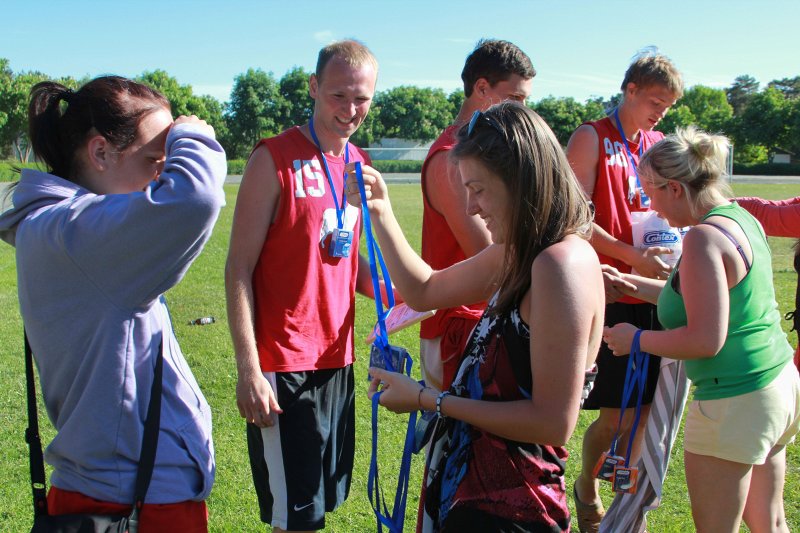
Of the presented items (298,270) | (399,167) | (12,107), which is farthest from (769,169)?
(12,107)

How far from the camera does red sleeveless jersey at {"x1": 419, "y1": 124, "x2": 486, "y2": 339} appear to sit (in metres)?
3.09

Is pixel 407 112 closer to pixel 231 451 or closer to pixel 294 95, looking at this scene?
pixel 294 95

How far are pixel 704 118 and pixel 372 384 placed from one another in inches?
3789

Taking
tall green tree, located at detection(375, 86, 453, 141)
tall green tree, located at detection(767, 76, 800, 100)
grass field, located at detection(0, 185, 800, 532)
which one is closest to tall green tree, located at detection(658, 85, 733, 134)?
tall green tree, located at detection(767, 76, 800, 100)

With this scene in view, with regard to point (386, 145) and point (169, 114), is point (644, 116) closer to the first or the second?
point (169, 114)

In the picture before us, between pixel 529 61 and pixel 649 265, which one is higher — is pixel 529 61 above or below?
above

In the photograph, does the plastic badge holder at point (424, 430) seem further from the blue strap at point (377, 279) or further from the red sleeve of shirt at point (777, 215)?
the red sleeve of shirt at point (777, 215)

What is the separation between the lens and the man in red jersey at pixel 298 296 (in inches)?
112

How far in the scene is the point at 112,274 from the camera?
67.9 inches

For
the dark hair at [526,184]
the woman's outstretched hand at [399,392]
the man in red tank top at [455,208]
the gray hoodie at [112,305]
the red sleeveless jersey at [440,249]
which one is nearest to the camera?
the gray hoodie at [112,305]

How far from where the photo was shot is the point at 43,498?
1809 millimetres

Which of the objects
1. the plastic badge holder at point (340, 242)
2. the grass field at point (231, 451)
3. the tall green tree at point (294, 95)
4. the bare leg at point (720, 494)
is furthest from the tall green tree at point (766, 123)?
the plastic badge holder at point (340, 242)

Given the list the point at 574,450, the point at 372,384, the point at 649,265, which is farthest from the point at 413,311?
the point at 574,450

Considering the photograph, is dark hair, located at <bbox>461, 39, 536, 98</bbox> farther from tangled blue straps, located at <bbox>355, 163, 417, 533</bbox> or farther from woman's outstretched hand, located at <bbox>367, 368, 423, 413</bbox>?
woman's outstretched hand, located at <bbox>367, 368, 423, 413</bbox>
